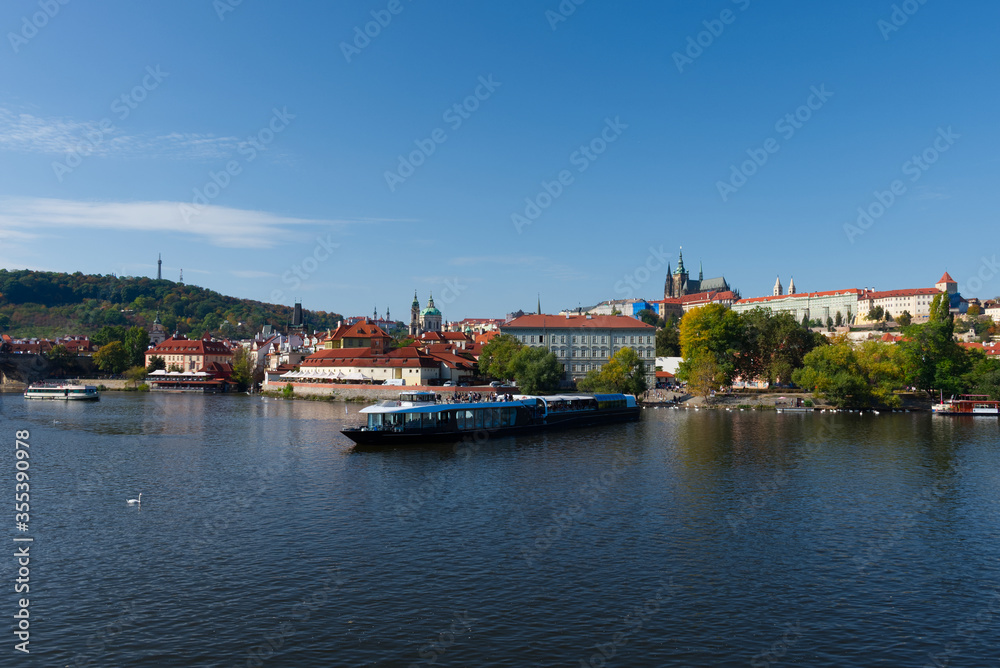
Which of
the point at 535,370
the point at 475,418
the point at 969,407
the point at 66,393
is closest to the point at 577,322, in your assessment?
the point at 535,370

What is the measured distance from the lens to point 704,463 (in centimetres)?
4888

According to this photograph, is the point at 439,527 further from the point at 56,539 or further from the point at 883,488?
the point at 883,488

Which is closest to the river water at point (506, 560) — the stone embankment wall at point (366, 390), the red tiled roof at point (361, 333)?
the stone embankment wall at point (366, 390)

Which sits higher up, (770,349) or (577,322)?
(577,322)

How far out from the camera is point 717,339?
11444cm

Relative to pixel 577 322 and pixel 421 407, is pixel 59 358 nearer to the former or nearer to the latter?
pixel 577 322

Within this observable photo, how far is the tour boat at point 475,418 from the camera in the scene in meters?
56.6

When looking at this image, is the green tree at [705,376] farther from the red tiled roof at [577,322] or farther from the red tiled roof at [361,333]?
the red tiled roof at [361,333]

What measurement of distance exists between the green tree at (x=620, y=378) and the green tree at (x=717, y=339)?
30.0 feet

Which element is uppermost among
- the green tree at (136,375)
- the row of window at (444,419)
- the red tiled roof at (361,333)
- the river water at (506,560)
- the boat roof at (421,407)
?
the red tiled roof at (361,333)

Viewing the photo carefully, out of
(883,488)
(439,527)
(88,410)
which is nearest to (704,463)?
(883,488)

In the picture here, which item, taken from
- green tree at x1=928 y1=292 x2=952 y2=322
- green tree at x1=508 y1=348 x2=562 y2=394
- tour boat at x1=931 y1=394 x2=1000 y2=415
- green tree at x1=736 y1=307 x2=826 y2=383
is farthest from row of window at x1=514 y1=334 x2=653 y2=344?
tour boat at x1=931 y1=394 x2=1000 y2=415

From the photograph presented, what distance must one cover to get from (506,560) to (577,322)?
108 meters

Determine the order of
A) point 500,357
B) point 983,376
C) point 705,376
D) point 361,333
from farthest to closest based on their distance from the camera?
point 361,333 < point 500,357 < point 705,376 < point 983,376
